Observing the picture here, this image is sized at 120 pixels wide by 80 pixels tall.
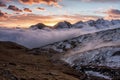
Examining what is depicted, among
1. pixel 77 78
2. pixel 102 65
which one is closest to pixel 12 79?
pixel 77 78

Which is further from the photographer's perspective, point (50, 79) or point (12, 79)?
point (50, 79)

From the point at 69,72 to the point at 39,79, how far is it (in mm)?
39883

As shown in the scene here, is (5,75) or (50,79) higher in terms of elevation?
(5,75)

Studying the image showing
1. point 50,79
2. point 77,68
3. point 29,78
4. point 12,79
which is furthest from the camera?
point 77,68

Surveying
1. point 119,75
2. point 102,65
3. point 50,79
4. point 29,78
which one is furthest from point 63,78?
point 102,65

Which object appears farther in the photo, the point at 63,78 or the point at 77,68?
the point at 77,68

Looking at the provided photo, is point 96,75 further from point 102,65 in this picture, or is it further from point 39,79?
point 39,79

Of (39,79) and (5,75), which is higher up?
(5,75)

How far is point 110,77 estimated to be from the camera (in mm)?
162500

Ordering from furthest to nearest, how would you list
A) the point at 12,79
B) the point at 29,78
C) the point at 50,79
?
the point at 50,79 < the point at 29,78 < the point at 12,79

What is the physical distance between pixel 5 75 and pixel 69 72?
67.0m

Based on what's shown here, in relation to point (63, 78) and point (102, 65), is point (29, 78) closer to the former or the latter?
point (63, 78)

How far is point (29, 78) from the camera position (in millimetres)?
130375

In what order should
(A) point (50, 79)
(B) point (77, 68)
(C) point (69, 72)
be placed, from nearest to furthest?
(A) point (50, 79)
(C) point (69, 72)
(B) point (77, 68)
